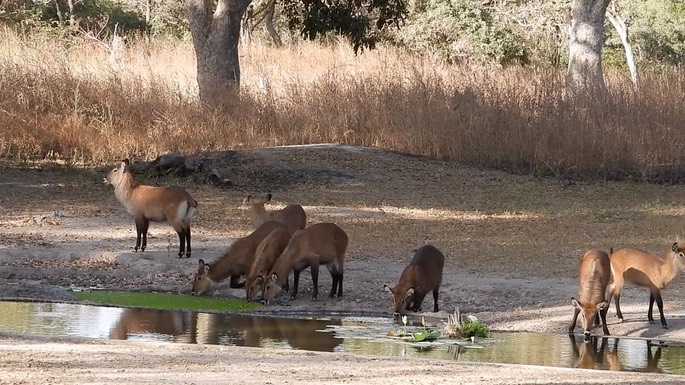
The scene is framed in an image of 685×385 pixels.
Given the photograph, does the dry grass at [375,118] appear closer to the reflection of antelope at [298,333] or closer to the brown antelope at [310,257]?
the brown antelope at [310,257]

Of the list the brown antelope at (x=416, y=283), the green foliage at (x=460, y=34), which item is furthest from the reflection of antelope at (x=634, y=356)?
the green foliage at (x=460, y=34)

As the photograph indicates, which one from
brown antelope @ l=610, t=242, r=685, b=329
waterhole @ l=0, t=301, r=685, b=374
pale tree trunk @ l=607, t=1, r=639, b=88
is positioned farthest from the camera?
pale tree trunk @ l=607, t=1, r=639, b=88

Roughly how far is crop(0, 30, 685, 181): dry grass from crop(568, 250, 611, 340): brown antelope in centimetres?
1202

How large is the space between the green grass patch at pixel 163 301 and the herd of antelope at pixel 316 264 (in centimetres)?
20

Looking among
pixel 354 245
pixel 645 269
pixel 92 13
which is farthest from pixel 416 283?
pixel 92 13

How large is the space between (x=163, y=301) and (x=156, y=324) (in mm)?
1103

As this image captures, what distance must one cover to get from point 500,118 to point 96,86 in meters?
7.51

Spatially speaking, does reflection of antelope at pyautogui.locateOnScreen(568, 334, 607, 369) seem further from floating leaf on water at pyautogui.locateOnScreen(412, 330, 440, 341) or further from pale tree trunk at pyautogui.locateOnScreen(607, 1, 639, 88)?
pale tree trunk at pyautogui.locateOnScreen(607, 1, 639, 88)

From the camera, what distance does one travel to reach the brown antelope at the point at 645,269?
35.9 feet

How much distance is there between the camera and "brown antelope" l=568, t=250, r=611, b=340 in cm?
1029

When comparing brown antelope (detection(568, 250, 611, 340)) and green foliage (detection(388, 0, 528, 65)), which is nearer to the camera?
brown antelope (detection(568, 250, 611, 340))

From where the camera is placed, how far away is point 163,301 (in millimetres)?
11672

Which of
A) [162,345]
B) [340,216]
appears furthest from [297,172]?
[162,345]

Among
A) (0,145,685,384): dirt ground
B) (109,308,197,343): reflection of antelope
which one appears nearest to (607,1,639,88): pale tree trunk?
(0,145,685,384): dirt ground
